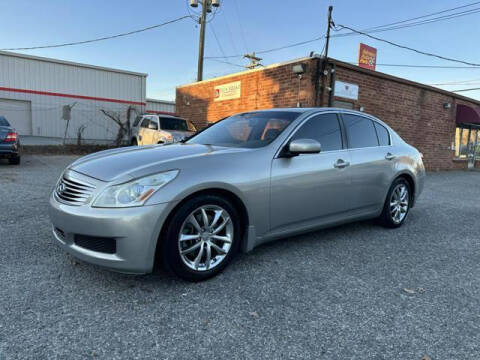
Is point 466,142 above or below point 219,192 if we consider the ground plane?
above

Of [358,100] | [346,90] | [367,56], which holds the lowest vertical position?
[358,100]

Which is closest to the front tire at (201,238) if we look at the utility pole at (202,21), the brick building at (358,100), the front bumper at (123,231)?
the front bumper at (123,231)

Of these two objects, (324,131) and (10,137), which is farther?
(10,137)

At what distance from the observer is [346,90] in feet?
36.2

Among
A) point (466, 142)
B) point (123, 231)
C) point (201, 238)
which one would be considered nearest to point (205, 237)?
point (201, 238)

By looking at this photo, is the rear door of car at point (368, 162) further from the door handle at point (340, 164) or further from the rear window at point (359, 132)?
the door handle at point (340, 164)

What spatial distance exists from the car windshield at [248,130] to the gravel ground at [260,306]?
118cm

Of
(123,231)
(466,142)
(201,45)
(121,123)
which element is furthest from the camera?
(121,123)

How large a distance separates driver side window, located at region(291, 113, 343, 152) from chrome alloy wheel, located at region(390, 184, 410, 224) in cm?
131

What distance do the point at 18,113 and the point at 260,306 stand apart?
20731 mm

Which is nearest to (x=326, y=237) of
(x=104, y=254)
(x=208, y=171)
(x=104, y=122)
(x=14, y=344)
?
(x=208, y=171)

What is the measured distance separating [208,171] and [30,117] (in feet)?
65.7

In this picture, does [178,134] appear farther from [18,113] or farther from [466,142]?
[466,142]

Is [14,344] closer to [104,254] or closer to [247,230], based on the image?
[104,254]
